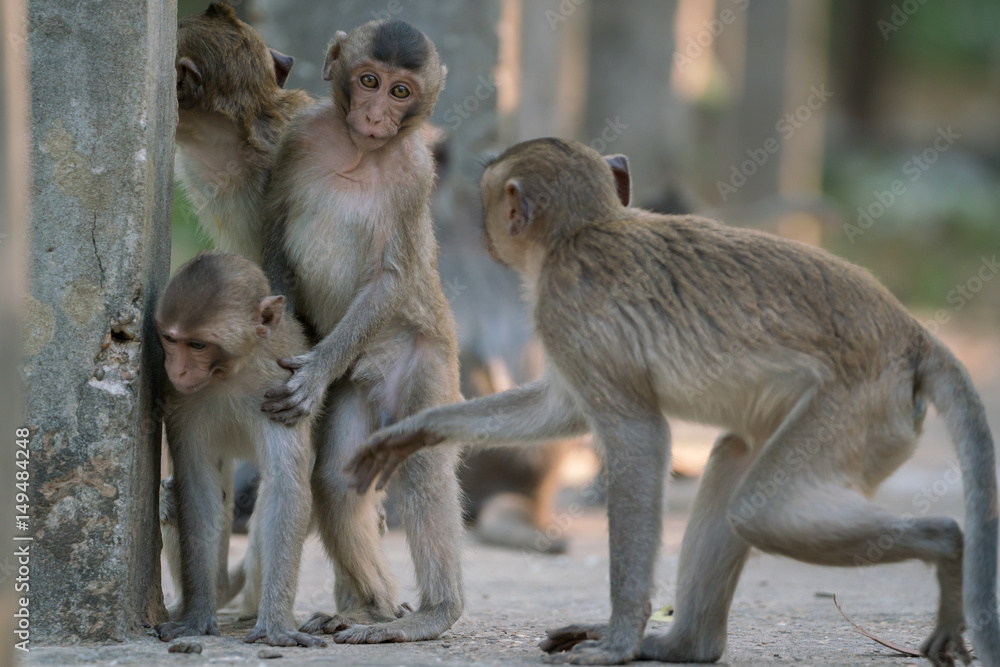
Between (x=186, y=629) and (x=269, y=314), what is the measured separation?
4.26 feet

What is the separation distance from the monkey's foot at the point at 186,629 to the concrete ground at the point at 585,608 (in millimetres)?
50

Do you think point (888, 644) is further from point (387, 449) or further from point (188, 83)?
point (188, 83)

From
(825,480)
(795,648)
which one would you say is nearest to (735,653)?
(795,648)

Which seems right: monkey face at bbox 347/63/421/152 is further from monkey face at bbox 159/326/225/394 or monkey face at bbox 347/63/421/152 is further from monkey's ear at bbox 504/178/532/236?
monkey face at bbox 159/326/225/394

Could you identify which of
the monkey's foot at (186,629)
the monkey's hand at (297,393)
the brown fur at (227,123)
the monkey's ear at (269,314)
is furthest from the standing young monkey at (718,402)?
the brown fur at (227,123)

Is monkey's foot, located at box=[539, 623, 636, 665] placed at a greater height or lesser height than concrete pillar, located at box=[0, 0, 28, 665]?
lesser

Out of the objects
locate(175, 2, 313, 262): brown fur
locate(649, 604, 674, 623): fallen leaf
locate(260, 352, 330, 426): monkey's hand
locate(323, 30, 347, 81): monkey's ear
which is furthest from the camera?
locate(649, 604, 674, 623): fallen leaf

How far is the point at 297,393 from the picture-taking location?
198 inches

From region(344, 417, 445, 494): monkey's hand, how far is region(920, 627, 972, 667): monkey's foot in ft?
6.61

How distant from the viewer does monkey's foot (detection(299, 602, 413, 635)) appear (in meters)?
5.20

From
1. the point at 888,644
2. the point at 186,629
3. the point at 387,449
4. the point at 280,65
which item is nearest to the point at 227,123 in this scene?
the point at 280,65

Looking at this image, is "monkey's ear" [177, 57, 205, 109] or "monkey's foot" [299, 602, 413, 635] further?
"monkey's ear" [177, 57, 205, 109]

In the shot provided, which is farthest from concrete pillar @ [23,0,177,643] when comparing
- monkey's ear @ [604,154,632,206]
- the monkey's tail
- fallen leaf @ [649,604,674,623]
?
the monkey's tail

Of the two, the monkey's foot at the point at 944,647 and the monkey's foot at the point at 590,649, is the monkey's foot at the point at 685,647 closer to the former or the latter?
the monkey's foot at the point at 590,649
